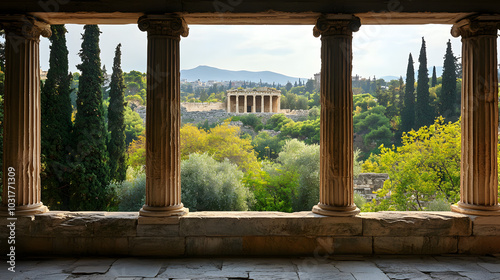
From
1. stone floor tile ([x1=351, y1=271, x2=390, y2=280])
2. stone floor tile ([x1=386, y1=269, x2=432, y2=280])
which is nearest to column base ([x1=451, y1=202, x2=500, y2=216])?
stone floor tile ([x1=386, y1=269, x2=432, y2=280])

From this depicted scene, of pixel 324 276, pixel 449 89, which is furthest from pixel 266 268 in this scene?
pixel 449 89

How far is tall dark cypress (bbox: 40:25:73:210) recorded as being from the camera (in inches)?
870

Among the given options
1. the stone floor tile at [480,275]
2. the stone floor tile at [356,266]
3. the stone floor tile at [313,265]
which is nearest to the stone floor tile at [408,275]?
the stone floor tile at [356,266]

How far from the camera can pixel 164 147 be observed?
806cm

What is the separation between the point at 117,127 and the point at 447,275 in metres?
23.5

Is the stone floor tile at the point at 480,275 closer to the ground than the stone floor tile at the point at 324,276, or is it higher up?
higher up

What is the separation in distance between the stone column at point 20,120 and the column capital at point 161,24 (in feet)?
8.31

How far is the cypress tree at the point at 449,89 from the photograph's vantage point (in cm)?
3422

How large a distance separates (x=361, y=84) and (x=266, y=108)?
1781 inches

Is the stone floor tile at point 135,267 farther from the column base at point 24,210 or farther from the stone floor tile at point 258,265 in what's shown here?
the column base at point 24,210

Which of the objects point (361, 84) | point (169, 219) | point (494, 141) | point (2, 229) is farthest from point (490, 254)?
point (361, 84)

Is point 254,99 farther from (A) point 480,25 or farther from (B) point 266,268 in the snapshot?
(B) point 266,268

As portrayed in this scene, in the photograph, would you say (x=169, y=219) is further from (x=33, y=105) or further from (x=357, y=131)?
(x=357, y=131)

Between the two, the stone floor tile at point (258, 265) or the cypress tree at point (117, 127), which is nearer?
the stone floor tile at point (258, 265)
